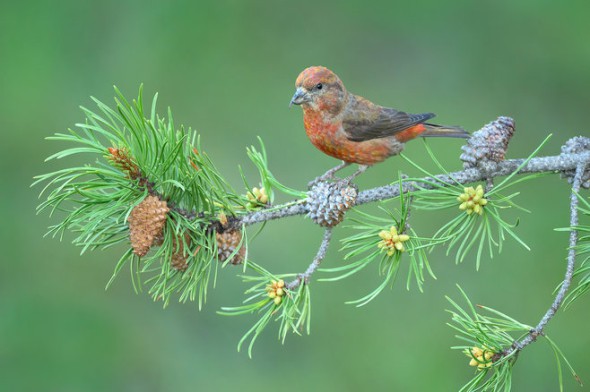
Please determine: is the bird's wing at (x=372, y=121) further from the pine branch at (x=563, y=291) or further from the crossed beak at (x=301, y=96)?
the pine branch at (x=563, y=291)

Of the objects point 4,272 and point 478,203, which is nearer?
point 478,203

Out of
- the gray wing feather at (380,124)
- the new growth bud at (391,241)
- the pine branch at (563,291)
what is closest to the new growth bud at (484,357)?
the pine branch at (563,291)

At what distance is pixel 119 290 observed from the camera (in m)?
3.68

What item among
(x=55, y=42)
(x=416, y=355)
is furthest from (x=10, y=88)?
(x=416, y=355)

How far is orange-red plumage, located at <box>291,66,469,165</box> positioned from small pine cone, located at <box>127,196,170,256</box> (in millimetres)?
868

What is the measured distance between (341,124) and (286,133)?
139 centimetres

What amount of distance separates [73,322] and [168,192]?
201 cm

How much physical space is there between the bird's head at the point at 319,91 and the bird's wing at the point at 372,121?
0.08m

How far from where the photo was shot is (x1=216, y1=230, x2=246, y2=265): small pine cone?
1.86m

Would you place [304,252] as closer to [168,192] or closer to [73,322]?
[73,322]

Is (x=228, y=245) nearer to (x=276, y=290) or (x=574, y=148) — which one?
(x=276, y=290)

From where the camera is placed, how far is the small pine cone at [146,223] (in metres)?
1.71

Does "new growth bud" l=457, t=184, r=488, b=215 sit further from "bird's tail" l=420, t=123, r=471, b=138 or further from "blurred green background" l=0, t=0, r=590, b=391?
"blurred green background" l=0, t=0, r=590, b=391

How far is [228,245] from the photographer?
6.10 ft
